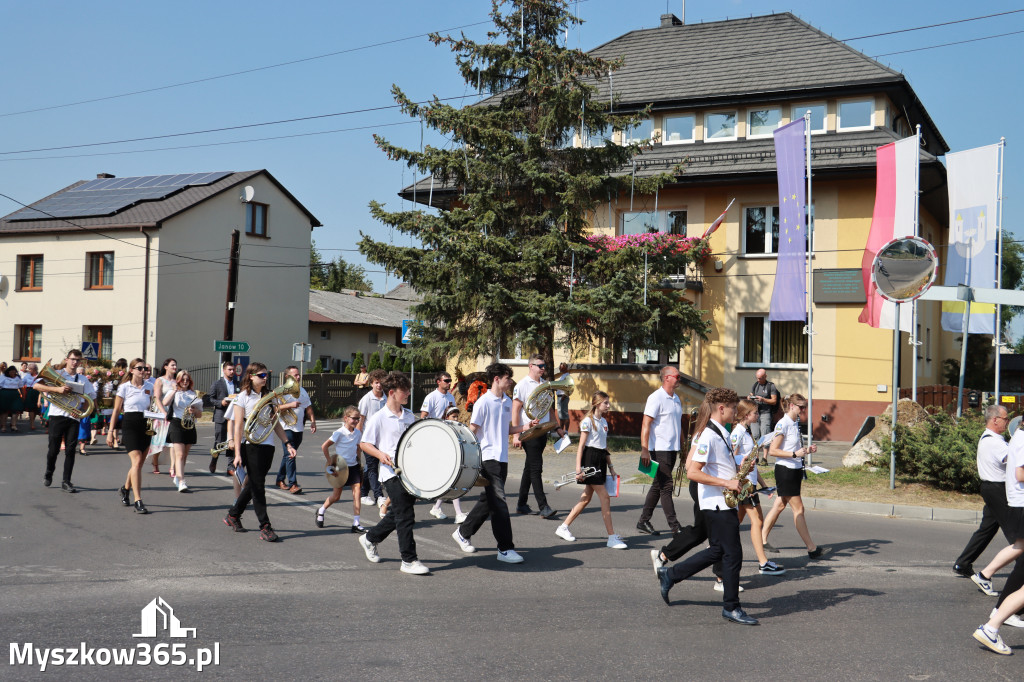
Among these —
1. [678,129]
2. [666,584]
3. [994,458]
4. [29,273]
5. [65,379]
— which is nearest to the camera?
[666,584]

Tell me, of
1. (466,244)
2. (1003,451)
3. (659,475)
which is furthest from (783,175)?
(1003,451)

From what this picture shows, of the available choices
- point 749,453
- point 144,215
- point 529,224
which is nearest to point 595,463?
point 749,453

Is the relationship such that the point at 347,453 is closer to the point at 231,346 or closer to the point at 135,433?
the point at 135,433

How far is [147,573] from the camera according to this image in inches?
301

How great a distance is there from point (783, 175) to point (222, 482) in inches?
545

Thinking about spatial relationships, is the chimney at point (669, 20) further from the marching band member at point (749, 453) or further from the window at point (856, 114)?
the marching band member at point (749, 453)

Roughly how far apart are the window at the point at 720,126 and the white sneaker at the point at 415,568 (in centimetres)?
2066

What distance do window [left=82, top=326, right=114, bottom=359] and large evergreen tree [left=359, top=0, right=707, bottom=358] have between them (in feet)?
67.7

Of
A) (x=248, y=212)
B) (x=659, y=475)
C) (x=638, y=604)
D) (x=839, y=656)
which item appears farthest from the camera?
(x=248, y=212)

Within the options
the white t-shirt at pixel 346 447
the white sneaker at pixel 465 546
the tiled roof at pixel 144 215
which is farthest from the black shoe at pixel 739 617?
the tiled roof at pixel 144 215

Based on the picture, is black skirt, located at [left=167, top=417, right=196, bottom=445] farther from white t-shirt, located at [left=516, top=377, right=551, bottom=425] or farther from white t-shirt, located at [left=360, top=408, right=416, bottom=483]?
white t-shirt, located at [left=360, top=408, right=416, bottom=483]

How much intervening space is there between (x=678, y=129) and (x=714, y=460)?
69.7 ft

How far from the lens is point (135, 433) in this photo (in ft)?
35.4

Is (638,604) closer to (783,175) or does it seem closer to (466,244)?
(466,244)
